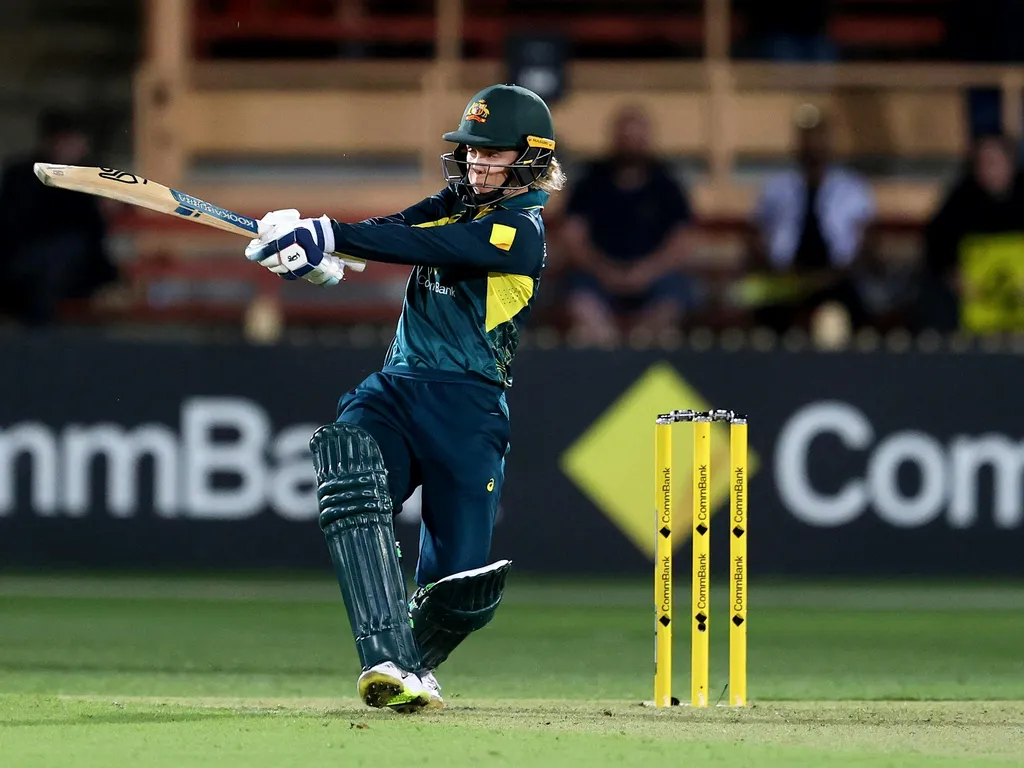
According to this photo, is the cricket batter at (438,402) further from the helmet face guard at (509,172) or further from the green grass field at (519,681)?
the green grass field at (519,681)

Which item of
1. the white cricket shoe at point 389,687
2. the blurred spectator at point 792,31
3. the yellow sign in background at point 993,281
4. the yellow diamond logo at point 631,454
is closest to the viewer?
the white cricket shoe at point 389,687

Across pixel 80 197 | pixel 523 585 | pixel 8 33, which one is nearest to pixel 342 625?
pixel 523 585

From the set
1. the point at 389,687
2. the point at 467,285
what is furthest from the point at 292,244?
the point at 389,687

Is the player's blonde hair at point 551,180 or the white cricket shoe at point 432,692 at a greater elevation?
the player's blonde hair at point 551,180

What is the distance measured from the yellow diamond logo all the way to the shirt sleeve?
4.69 metres

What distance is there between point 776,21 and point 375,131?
3084 mm

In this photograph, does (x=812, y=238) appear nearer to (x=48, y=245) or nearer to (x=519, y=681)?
(x=48, y=245)

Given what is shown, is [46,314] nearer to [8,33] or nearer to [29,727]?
[8,33]

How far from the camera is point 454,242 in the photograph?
18.4 feet

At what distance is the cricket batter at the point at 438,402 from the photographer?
5.55m

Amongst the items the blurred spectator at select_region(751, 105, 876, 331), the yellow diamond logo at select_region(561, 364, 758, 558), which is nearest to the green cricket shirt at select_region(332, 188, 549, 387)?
the yellow diamond logo at select_region(561, 364, 758, 558)

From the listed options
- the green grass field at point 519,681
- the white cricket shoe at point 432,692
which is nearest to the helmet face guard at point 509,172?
the white cricket shoe at point 432,692

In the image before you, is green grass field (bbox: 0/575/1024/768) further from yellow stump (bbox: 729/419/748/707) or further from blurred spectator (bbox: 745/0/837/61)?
blurred spectator (bbox: 745/0/837/61)

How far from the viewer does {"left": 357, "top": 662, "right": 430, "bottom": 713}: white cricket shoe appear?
5.45 metres
